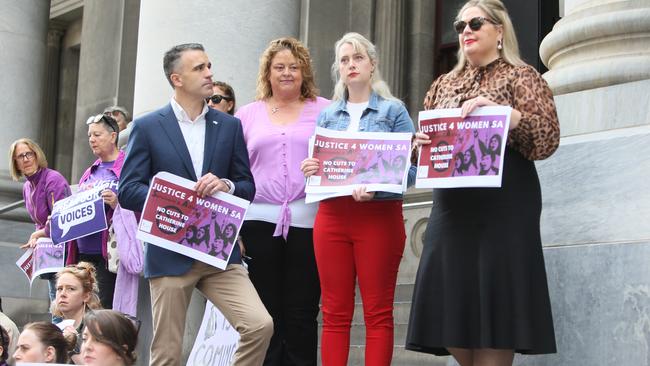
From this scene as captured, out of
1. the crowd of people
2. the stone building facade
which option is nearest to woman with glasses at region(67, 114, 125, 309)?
the stone building facade

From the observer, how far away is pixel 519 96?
5.84 m

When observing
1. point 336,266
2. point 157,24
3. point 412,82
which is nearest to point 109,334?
point 336,266

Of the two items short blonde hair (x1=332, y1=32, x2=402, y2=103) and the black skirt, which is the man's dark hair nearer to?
short blonde hair (x1=332, y1=32, x2=402, y2=103)

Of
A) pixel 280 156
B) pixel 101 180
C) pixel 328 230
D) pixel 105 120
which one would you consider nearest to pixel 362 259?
pixel 328 230

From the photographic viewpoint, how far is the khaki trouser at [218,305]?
620cm

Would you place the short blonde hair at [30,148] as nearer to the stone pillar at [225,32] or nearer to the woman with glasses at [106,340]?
the stone pillar at [225,32]

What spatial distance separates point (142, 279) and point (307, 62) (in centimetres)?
239

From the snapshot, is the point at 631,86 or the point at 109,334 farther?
the point at 631,86

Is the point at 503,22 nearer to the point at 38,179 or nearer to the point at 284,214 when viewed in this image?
the point at 284,214

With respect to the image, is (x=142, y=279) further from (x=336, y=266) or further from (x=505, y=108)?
(x=505, y=108)

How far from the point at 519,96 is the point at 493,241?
2.48ft

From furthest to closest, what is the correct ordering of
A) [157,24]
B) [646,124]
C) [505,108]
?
1. [157,24]
2. [646,124]
3. [505,108]

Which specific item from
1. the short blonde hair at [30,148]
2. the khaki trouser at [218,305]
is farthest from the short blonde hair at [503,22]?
the short blonde hair at [30,148]

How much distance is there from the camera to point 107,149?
9.05 metres
